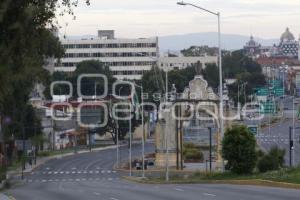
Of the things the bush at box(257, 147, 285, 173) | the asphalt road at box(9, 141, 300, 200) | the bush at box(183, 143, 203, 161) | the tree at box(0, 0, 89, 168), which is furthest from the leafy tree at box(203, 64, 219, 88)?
the tree at box(0, 0, 89, 168)

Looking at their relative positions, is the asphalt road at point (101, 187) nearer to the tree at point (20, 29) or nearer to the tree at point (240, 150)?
the tree at point (240, 150)

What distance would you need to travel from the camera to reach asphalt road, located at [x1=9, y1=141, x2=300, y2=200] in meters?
32.8

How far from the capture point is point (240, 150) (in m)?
46.8

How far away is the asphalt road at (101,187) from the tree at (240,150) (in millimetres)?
4512

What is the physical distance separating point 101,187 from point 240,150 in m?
7.96

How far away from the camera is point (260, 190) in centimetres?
3447

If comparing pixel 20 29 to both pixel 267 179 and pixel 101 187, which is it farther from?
pixel 101 187

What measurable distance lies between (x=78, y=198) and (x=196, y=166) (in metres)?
43.6

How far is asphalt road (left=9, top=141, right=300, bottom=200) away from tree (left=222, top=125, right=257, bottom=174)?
178 inches

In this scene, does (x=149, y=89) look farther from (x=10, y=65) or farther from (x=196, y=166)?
(x=10, y=65)

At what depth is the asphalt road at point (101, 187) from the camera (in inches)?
1291

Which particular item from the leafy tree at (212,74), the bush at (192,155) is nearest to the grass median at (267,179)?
the bush at (192,155)

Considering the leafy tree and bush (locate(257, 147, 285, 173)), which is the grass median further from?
the leafy tree

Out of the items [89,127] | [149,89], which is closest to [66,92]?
[149,89]
